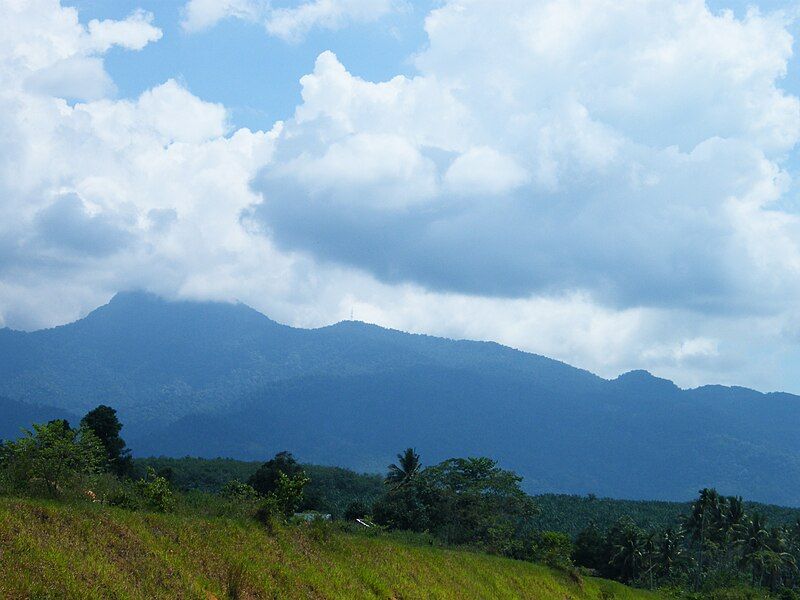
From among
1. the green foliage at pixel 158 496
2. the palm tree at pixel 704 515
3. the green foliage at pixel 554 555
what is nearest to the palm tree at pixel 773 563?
the palm tree at pixel 704 515

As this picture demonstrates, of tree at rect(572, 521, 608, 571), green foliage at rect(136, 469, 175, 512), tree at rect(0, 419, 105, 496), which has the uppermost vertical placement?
tree at rect(0, 419, 105, 496)

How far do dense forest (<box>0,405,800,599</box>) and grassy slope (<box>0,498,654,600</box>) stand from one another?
1603mm

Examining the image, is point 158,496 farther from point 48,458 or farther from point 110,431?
point 110,431

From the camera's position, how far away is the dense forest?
1748 centimetres

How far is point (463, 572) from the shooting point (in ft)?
77.9

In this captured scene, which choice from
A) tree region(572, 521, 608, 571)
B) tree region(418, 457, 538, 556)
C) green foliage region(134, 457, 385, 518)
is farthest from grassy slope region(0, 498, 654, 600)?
green foliage region(134, 457, 385, 518)

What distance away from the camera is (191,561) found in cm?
1470

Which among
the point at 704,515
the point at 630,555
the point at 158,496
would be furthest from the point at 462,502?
the point at 158,496

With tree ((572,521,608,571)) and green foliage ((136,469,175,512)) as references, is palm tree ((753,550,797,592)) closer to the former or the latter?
tree ((572,521,608,571))

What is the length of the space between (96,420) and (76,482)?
68085mm

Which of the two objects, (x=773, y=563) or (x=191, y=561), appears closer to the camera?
(x=191, y=561)

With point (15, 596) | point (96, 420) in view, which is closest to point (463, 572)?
point (15, 596)

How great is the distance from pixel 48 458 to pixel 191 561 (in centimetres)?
463

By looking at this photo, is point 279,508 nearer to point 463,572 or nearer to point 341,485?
point 463,572
